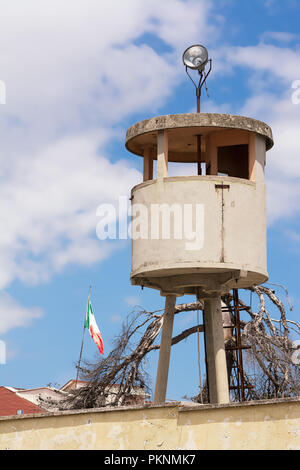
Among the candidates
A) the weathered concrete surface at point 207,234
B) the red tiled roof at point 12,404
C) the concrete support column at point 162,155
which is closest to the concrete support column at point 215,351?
the weathered concrete surface at point 207,234

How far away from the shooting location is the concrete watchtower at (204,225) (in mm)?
18281

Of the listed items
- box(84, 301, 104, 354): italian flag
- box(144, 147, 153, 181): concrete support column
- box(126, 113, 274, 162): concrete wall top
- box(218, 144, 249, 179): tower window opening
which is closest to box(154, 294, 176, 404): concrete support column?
box(144, 147, 153, 181): concrete support column

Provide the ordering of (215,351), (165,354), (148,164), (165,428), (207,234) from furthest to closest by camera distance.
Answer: (148,164) < (165,354) < (215,351) < (207,234) < (165,428)

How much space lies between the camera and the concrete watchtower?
18281 millimetres

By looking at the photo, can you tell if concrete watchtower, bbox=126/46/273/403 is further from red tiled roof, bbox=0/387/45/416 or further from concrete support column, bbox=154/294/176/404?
red tiled roof, bbox=0/387/45/416

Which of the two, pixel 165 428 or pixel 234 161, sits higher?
pixel 234 161

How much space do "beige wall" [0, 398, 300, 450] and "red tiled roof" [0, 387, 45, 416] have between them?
2380 cm

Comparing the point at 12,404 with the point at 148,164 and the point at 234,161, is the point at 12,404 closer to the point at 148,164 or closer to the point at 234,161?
the point at 234,161

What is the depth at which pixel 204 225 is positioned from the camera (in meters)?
18.3

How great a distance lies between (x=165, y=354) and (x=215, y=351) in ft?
Answer: 3.76

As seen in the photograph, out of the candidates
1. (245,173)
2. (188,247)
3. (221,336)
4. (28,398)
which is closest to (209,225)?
(188,247)

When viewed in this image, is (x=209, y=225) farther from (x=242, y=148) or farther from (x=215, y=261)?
(x=242, y=148)

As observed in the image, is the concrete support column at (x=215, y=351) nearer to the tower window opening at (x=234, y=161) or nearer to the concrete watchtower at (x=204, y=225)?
the concrete watchtower at (x=204, y=225)

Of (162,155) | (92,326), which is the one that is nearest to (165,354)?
(162,155)
